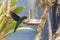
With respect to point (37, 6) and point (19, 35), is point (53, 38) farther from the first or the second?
point (19, 35)

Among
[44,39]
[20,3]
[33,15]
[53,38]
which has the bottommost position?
[44,39]

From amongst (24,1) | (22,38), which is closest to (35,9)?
(24,1)

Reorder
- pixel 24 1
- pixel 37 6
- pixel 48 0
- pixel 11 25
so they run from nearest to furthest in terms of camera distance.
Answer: pixel 48 0
pixel 37 6
pixel 11 25
pixel 24 1

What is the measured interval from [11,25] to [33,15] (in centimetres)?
28

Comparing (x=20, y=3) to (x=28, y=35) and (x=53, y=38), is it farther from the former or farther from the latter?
(x=53, y=38)

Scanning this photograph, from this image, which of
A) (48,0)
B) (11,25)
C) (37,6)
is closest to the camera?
(48,0)

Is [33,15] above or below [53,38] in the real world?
above

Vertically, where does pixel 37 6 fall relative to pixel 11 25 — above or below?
above

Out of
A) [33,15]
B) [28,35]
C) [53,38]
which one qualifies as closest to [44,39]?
[28,35]

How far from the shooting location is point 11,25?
46.7 inches

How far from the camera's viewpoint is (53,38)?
0.75 meters

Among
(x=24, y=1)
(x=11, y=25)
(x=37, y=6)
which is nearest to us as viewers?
(x=37, y=6)

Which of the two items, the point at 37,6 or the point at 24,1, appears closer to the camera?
the point at 37,6

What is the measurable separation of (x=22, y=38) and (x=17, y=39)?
0.06 metres
